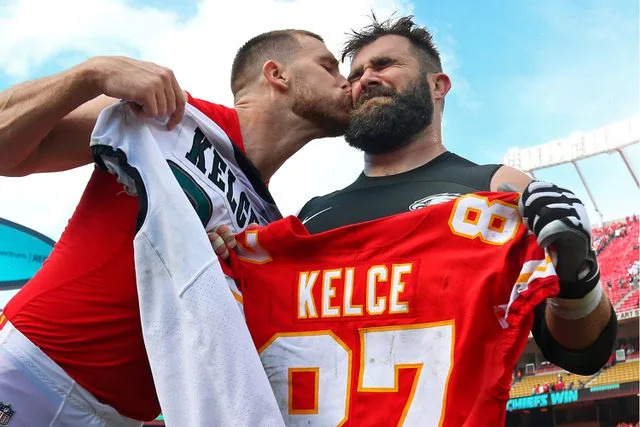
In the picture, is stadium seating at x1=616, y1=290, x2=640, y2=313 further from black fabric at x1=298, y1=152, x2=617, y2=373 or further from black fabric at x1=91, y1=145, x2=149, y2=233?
black fabric at x1=91, y1=145, x2=149, y2=233

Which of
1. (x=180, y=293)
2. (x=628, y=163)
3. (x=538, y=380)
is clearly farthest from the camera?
(x=628, y=163)

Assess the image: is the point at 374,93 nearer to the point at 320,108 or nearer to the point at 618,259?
the point at 320,108

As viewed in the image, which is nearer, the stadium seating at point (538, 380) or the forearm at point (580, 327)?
the forearm at point (580, 327)

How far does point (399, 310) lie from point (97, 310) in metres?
1.02

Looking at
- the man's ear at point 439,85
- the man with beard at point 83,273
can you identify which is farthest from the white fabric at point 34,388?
the man's ear at point 439,85

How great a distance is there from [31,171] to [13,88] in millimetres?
331

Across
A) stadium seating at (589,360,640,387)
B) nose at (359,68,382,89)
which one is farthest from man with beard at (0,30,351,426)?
stadium seating at (589,360,640,387)

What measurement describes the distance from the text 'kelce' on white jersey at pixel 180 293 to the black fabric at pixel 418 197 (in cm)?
68

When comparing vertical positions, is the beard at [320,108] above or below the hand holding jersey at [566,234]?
above

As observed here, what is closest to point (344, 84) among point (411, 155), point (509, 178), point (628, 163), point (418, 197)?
point (411, 155)

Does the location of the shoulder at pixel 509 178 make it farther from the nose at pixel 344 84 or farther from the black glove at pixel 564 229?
the nose at pixel 344 84

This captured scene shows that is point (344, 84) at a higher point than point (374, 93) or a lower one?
higher

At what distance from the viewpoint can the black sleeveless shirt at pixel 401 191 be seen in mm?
2924

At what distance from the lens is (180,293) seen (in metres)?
2.19
